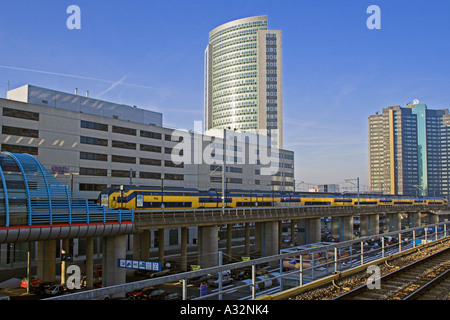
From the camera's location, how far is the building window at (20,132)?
55.9m

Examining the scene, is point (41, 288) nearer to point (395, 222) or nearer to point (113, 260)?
point (113, 260)

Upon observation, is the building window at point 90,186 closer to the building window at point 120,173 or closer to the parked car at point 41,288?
the building window at point 120,173

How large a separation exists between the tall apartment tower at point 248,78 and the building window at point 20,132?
11673 cm

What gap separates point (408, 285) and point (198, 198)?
145 feet

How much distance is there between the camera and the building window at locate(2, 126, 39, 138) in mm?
55938

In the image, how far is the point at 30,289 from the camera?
4000 centimetres

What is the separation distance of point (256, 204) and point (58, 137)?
1450 inches

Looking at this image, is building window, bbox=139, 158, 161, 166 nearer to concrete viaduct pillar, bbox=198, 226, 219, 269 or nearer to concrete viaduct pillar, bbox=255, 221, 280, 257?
concrete viaduct pillar, bbox=255, 221, 280, 257

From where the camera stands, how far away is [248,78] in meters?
174

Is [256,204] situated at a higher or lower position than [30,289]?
higher

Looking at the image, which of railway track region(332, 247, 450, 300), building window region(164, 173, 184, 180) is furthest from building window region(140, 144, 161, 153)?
railway track region(332, 247, 450, 300)

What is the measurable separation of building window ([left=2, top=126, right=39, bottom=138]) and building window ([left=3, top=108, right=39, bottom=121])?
6.28 feet

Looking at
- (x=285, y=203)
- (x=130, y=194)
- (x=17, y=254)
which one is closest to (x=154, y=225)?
(x=130, y=194)
